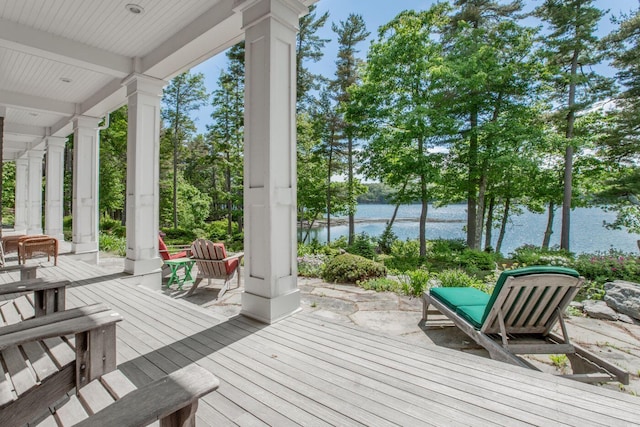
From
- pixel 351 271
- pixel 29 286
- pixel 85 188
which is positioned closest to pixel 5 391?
pixel 29 286

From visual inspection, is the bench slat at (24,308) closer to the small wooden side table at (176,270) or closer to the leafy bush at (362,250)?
the small wooden side table at (176,270)

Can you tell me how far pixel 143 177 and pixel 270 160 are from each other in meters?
3.01

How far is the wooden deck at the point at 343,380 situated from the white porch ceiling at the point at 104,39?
3.05 metres

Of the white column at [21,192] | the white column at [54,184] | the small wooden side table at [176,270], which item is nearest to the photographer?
the small wooden side table at [176,270]

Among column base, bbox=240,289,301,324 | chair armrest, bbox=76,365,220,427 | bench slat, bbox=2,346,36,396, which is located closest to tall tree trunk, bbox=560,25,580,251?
column base, bbox=240,289,301,324

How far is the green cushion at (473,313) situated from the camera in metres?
2.73

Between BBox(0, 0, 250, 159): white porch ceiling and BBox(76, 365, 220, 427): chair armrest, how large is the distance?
126 inches

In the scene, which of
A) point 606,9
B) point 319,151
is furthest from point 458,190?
point 606,9

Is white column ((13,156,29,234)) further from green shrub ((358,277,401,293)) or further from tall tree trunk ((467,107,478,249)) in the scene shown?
tall tree trunk ((467,107,478,249))

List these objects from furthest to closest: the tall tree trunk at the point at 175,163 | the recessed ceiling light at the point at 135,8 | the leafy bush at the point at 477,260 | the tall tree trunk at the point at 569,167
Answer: the tall tree trunk at the point at 175,163 < the tall tree trunk at the point at 569,167 < the leafy bush at the point at 477,260 < the recessed ceiling light at the point at 135,8

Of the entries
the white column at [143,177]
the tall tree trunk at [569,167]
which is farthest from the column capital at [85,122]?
the tall tree trunk at [569,167]

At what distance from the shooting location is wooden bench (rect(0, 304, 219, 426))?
0.89m

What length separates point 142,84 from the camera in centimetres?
467

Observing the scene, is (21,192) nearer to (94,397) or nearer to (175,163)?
(175,163)
